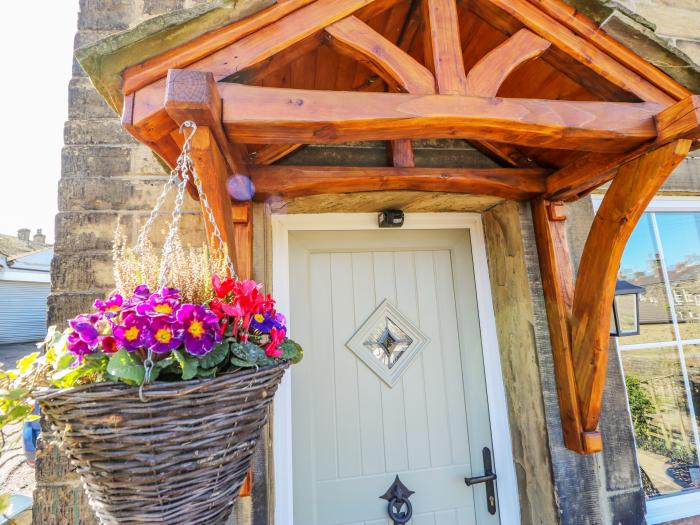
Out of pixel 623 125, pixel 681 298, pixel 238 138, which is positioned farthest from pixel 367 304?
pixel 681 298

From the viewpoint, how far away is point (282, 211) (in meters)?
1.63

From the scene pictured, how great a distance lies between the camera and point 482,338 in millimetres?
1830

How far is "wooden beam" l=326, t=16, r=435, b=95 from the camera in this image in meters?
1.04

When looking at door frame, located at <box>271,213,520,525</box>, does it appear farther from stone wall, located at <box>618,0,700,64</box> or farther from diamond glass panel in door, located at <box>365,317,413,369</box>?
stone wall, located at <box>618,0,700,64</box>

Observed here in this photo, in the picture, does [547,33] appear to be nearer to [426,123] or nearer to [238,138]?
[426,123]

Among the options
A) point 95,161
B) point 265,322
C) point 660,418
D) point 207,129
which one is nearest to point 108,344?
point 265,322

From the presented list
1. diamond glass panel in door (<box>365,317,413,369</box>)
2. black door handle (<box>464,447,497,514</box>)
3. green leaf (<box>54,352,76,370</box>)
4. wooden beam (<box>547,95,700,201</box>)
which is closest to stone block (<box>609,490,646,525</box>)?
black door handle (<box>464,447,497,514</box>)

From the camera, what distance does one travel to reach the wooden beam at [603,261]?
1.19 metres

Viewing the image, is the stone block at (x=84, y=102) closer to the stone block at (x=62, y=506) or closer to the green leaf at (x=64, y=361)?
the green leaf at (x=64, y=361)

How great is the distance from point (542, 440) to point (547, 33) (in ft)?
4.99

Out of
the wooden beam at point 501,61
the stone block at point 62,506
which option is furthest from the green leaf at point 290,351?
the stone block at point 62,506

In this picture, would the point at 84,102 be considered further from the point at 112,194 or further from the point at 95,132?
the point at 112,194

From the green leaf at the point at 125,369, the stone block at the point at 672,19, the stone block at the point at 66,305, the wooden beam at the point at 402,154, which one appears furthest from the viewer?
the stone block at the point at 672,19

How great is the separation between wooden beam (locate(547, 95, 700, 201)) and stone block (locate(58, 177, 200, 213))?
4.89 feet
